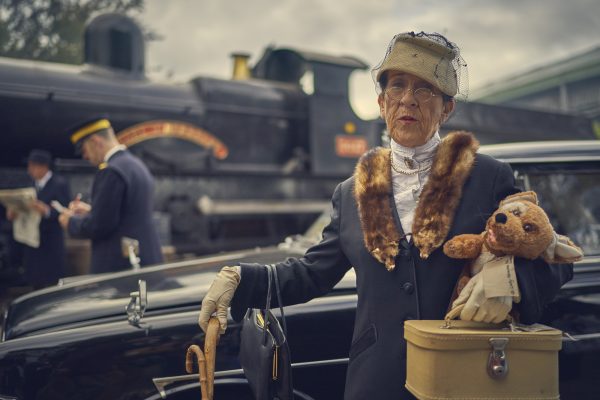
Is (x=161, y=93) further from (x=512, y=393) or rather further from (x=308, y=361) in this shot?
(x=512, y=393)

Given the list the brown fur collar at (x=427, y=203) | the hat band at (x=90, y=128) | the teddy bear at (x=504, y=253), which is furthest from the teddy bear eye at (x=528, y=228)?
the hat band at (x=90, y=128)

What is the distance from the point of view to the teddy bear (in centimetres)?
→ 135

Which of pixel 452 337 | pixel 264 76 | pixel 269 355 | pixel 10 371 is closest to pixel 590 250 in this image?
pixel 452 337

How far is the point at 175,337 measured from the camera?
6.57ft

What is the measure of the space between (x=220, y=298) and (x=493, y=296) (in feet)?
2.59

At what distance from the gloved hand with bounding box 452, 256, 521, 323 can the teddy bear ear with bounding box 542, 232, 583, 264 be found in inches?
4.2

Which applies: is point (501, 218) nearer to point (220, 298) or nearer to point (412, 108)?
point (412, 108)

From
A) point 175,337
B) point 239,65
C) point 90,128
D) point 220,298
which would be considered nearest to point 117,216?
point 90,128

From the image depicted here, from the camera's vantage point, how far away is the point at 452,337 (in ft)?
4.29

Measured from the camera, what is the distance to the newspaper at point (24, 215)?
4.58m

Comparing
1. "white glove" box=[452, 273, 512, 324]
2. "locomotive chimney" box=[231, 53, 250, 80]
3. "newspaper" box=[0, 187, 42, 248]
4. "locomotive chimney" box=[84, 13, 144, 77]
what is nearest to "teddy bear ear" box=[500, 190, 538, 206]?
"white glove" box=[452, 273, 512, 324]

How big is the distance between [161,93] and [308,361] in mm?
4960

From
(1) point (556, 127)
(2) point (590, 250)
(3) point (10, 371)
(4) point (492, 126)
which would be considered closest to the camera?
(3) point (10, 371)

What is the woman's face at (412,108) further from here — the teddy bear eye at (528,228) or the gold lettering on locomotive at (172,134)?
the gold lettering on locomotive at (172,134)
